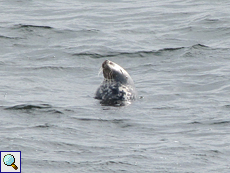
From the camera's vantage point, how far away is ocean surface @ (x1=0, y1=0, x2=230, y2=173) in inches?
344

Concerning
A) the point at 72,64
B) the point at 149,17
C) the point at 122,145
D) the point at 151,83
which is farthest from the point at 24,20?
the point at 122,145

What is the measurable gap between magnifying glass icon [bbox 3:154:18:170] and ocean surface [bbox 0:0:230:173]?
139 mm

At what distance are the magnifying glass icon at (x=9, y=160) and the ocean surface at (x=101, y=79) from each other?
139mm

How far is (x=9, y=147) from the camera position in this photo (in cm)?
879

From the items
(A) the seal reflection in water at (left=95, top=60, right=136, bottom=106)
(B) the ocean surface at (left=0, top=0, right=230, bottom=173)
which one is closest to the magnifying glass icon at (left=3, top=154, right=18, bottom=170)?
(B) the ocean surface at (left=0, top=0, right=230, bottom=173)

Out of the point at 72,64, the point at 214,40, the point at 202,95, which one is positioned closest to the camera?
the point at 202,95

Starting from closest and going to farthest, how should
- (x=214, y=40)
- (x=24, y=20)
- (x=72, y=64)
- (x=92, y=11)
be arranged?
(x=72, y=64) → (x=214, y=40) → (x=24, y=20) → (x=92, y=11)

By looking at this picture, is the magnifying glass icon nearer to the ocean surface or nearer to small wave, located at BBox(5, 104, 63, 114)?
the ocean surface

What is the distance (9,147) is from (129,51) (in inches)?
335

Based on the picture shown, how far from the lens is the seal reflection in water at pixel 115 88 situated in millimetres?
12277

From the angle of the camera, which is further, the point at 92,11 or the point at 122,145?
the point at 92,11

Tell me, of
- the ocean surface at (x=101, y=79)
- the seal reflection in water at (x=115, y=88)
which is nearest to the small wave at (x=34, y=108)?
the ocean surface at (x=101, y=79)

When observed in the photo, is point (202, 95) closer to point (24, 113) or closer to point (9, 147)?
point (24, 113)

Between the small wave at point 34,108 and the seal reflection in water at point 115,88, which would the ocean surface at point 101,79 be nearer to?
the small wave at point 34,108
